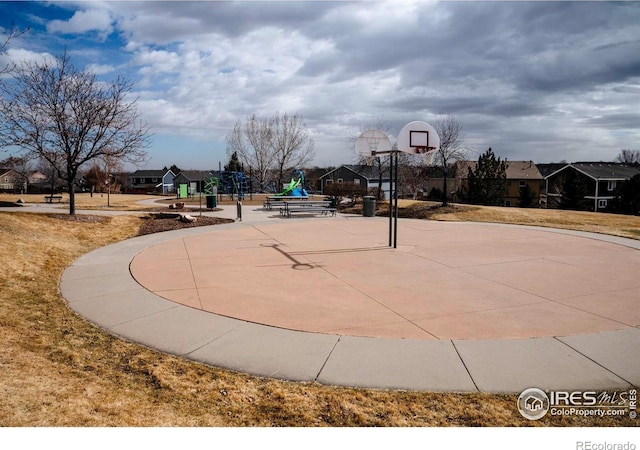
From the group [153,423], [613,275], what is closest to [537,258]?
[613,275]

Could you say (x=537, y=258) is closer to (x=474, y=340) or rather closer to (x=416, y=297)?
(x=416, y=297)

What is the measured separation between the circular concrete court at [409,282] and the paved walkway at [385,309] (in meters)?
0.04

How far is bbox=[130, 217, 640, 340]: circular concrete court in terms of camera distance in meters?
6.13

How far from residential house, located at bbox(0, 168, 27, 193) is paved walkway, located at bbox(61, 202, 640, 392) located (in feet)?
210

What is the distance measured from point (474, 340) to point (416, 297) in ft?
6.76

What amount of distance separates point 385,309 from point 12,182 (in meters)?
104

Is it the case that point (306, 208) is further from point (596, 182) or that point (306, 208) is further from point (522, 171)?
point (522, 171)

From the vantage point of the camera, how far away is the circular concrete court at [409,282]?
613 centimetres

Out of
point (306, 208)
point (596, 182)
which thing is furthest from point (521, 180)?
point (306, 208)

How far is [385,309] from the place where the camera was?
266 inches

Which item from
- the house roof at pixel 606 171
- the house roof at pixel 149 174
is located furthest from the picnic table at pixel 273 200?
the house roof at pixel 149 174

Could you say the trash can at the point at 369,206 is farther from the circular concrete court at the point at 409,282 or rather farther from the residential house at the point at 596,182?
the residential house at the point at 596,182

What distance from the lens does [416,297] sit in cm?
744

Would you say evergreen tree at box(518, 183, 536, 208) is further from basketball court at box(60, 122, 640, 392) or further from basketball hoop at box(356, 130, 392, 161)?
basketball hoop at box(356, 130, 392, 161)
